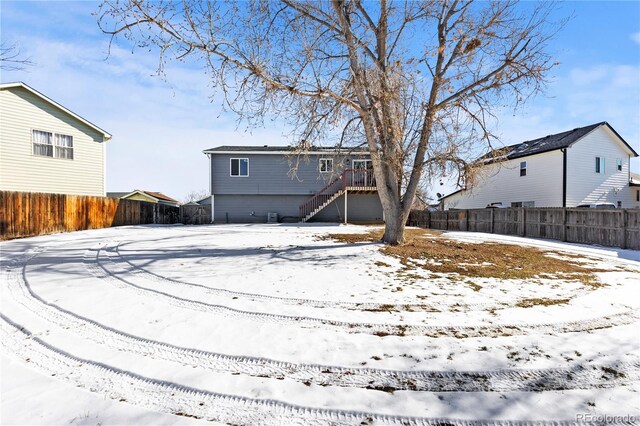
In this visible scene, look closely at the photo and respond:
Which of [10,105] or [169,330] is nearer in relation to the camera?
[169,330]

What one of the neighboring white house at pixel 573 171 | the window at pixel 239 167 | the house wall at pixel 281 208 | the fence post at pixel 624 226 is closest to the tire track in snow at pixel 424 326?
Answer: the fence post at pixel 624 226

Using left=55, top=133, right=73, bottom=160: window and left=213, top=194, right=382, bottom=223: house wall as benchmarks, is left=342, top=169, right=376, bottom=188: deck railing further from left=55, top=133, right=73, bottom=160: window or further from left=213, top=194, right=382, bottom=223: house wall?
left=55, top=133, right=73, bottom=160: window

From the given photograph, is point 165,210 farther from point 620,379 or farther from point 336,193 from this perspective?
point 620,379

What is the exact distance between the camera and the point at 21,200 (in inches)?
493

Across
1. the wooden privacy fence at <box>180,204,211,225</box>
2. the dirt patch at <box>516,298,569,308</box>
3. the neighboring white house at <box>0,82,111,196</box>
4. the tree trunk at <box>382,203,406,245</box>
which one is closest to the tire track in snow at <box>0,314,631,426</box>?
the dirt patch at <box>516,298,569,308</box>

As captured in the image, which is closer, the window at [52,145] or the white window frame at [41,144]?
the white window frame at [41,144]

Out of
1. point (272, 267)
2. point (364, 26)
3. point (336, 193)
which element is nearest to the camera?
point (272, 267)

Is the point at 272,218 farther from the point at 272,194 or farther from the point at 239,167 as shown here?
the point at 239,167

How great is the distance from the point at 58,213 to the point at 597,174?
30484mm

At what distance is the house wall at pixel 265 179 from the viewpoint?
76.0ft

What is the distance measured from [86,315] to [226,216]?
19993mm

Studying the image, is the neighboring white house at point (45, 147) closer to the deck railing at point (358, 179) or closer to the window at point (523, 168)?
the deck railing at point (358, 179)

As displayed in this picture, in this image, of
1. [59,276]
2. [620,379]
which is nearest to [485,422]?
[620,379]

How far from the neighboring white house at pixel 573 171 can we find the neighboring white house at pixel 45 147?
22208 mm
